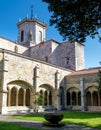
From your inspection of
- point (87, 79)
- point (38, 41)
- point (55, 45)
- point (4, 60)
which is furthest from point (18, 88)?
Answer: point (38, 41)

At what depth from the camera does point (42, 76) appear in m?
26.3

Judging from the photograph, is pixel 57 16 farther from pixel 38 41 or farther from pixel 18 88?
pixel 38 41

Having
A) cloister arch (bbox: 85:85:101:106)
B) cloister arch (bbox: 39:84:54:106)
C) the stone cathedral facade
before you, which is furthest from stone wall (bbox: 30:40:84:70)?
cloister arch (bbox: 39:84:54:106)

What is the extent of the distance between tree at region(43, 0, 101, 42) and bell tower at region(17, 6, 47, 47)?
27976 millimetres

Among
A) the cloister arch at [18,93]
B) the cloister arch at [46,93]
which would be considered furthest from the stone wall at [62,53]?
the cloister arch at [18,93]

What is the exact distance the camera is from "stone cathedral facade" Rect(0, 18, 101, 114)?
72.9ft

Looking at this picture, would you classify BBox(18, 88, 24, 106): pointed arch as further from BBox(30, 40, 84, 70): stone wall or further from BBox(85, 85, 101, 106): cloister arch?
BBox(30, 40, 84, 70): stone wall

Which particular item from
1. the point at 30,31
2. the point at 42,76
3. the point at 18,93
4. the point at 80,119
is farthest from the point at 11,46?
the point at 80,119

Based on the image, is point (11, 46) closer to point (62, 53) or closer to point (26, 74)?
point (62, 53)

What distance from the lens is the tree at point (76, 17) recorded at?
10508 mm

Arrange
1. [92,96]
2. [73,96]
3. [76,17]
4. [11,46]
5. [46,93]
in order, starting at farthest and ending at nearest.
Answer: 1. [11,46]
2. [73,96]
3. [92,96]
4. [46,93]
5. [76,17]

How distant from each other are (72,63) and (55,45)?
4.66 m

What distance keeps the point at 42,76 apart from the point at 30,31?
630 inches

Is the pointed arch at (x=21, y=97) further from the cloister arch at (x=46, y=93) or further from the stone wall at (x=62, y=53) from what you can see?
the stone wall at (x=62, y=53)
